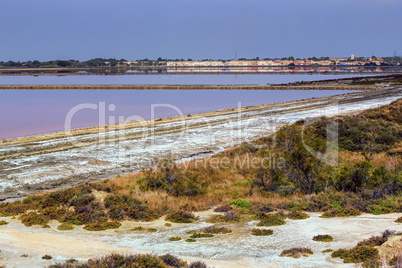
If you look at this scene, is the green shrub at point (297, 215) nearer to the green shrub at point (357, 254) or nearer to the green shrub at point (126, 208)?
the green shrub at point (357, 254)

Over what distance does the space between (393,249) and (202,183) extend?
9230 millimetres

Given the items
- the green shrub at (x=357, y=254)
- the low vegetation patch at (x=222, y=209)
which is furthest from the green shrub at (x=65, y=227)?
the green shrub at (x=357, y=254)

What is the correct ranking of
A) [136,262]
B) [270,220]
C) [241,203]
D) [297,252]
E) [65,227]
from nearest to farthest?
1. [136,262]
2. [297,252]
3. [65,227]
4. [270,220]
5. [241,203]

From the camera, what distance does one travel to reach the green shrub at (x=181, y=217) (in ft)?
44.0

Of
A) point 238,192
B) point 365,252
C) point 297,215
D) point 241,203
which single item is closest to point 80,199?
point 241,203

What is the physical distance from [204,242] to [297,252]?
213 centimetres

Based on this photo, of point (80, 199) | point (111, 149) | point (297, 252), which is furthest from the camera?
point (111, 149)

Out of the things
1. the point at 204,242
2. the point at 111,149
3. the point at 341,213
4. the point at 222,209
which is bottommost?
the point at 111,149

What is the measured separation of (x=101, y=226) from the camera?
12.8 m

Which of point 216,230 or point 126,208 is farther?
point 126,208

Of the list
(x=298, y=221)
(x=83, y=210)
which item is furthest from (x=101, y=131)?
(x=298, y=221)

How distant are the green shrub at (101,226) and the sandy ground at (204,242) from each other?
17 centimetres

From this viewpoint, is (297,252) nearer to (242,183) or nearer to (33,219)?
(33,219)

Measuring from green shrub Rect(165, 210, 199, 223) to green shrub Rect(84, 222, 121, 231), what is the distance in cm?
138
